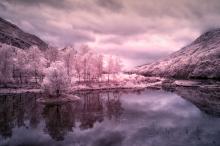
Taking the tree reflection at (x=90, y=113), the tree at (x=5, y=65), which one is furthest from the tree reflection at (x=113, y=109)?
the tree at (x=5, y=65)

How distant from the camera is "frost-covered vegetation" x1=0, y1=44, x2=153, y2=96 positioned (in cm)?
9781

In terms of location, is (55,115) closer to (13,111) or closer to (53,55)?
(13,111)

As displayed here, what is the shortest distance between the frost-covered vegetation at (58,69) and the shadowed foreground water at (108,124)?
44.4 ft

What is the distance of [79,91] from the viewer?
121 meters

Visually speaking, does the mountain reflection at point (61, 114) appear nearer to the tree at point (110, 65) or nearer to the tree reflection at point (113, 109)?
the tree reflection at point (113, 109)

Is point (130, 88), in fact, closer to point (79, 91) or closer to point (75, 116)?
point (79, 91)

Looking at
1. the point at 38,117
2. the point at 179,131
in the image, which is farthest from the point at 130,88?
the point at 179,131

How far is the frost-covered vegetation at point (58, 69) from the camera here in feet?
321

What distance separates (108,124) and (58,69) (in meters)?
45.7

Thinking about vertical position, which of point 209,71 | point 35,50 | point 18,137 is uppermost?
point 35,50

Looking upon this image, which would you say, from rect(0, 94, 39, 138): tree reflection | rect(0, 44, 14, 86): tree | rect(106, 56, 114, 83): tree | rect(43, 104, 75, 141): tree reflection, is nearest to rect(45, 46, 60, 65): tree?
rect(106, 56, 114, 83): tree

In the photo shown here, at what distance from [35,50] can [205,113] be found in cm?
12274

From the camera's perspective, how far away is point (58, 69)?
9906 centimetres

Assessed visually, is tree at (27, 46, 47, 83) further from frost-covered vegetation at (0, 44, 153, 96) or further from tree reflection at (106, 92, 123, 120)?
tree reflection at (106, 92, 123, 120)
